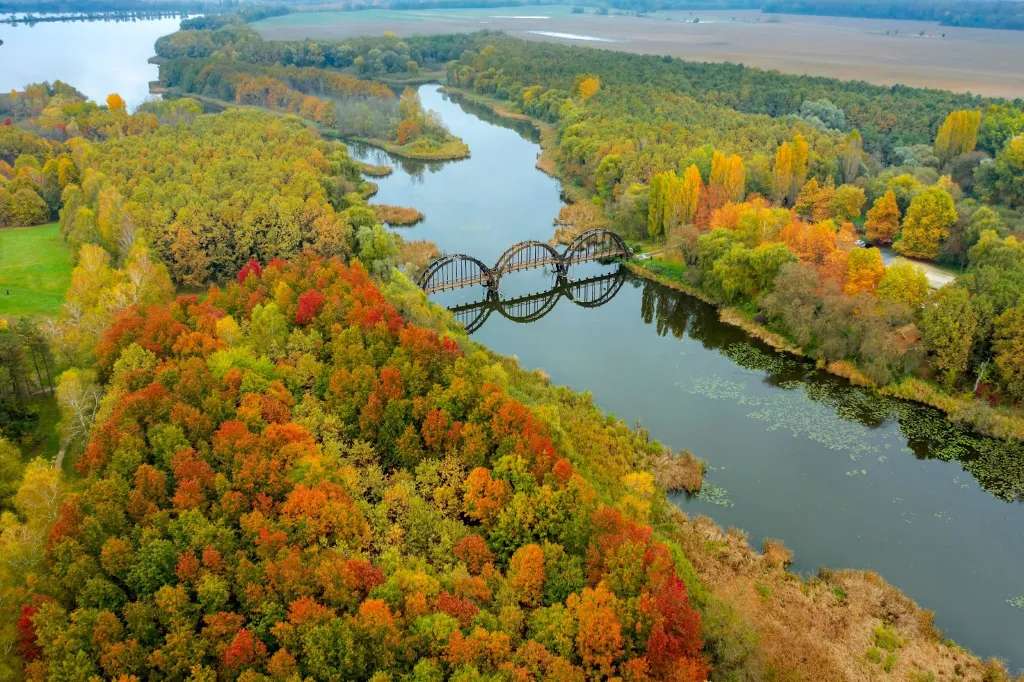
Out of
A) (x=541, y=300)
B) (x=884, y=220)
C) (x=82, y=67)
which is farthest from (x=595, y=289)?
(x=82, y=67)

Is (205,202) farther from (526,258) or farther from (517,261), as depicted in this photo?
(526,258)

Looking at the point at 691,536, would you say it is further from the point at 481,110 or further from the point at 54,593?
the point at 481,110

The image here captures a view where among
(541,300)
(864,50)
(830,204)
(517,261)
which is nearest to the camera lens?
(541,300)

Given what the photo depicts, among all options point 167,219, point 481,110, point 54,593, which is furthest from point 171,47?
point 54,593

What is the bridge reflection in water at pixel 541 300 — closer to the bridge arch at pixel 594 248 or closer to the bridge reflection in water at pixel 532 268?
the bridge reflection in water at pixel 532 268

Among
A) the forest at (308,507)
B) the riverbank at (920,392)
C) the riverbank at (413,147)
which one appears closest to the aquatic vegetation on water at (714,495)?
the forest at (308,507)

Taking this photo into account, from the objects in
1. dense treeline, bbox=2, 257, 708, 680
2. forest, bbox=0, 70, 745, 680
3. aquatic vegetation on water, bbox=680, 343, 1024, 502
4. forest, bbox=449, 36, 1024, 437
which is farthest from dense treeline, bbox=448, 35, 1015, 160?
dense treeline, bbox=2, 257, 708, 680

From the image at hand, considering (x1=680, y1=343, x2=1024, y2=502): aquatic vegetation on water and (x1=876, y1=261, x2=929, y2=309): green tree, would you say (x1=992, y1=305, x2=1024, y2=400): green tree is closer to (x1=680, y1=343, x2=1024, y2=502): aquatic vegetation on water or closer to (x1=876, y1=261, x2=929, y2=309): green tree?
(x1=680, y1=343, x2=1024, y2=502): aquatic vegetation on water
